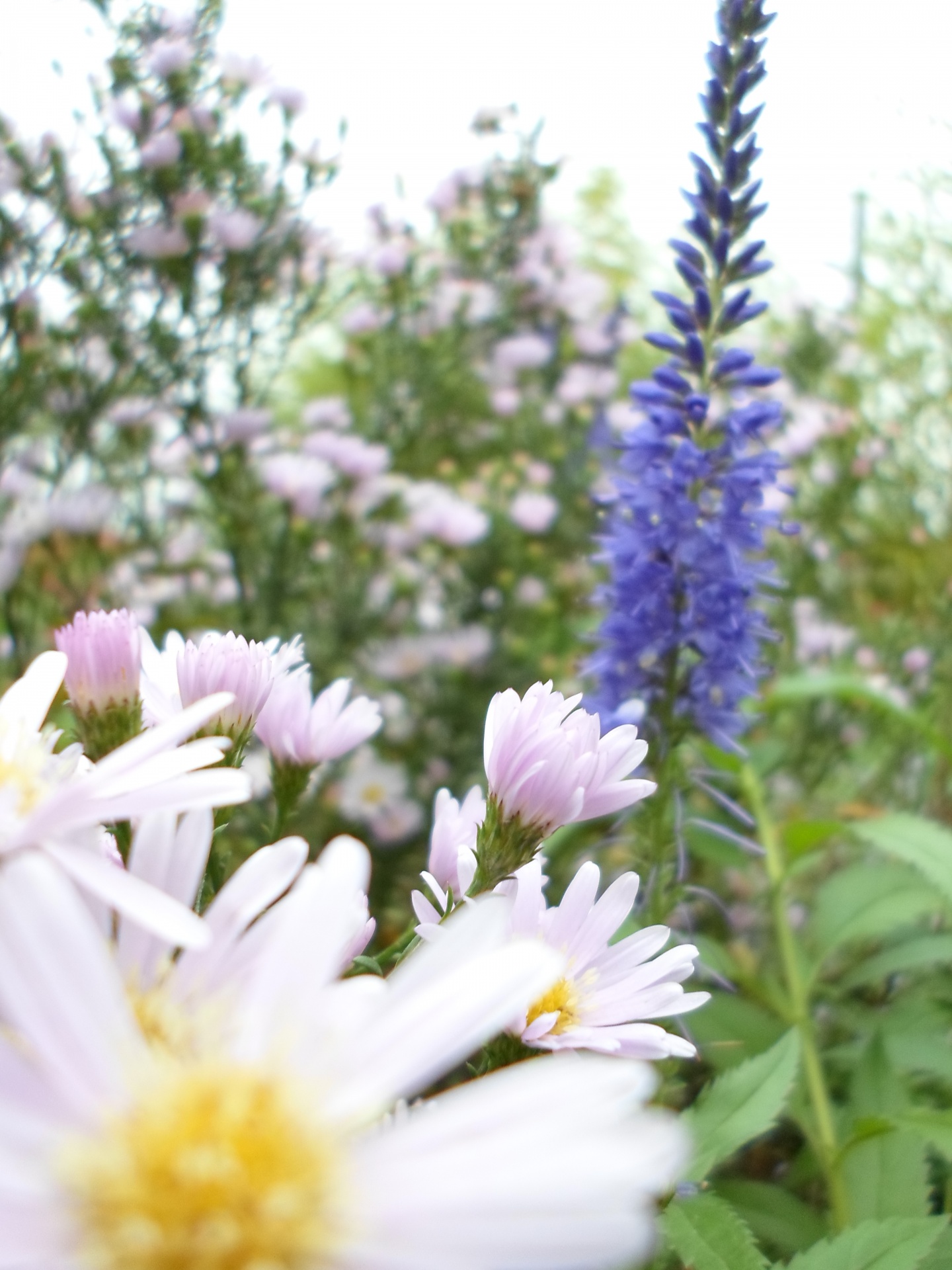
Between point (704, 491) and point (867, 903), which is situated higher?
point (704, 491)

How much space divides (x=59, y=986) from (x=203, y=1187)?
6 cm

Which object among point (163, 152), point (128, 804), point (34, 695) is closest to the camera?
point (128, 804)

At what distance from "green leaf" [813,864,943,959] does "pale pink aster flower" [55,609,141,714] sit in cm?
68

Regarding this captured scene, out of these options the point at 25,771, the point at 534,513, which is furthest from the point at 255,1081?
the point at 534,513

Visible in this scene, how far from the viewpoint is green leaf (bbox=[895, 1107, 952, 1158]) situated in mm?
646

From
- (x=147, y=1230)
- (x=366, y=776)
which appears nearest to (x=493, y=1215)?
(x=147, y=1230)

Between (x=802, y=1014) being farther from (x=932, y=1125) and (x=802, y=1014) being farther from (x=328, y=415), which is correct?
(x=328, y=415)

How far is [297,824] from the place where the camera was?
1.41m

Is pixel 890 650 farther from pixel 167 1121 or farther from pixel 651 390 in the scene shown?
pixel 167 1121

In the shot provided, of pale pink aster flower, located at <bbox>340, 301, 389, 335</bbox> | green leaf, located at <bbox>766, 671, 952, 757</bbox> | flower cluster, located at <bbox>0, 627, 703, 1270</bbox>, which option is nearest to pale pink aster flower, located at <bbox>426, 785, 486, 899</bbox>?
flower cluster, located at <bbox>0, 627, 703, 1270</bbox>

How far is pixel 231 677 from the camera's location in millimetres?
466

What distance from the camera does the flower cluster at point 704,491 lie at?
827 millimetres

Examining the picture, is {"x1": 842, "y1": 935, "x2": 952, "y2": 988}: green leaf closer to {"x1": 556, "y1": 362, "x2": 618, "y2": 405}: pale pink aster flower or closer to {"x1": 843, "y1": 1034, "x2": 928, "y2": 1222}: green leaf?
{"x1": 843, "y1": 1034, "x2": 928, "y2": 1222}: green leaf

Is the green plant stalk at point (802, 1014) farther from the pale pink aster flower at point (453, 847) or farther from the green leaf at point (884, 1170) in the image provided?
the pale pink aster flower at point (453, 847)
